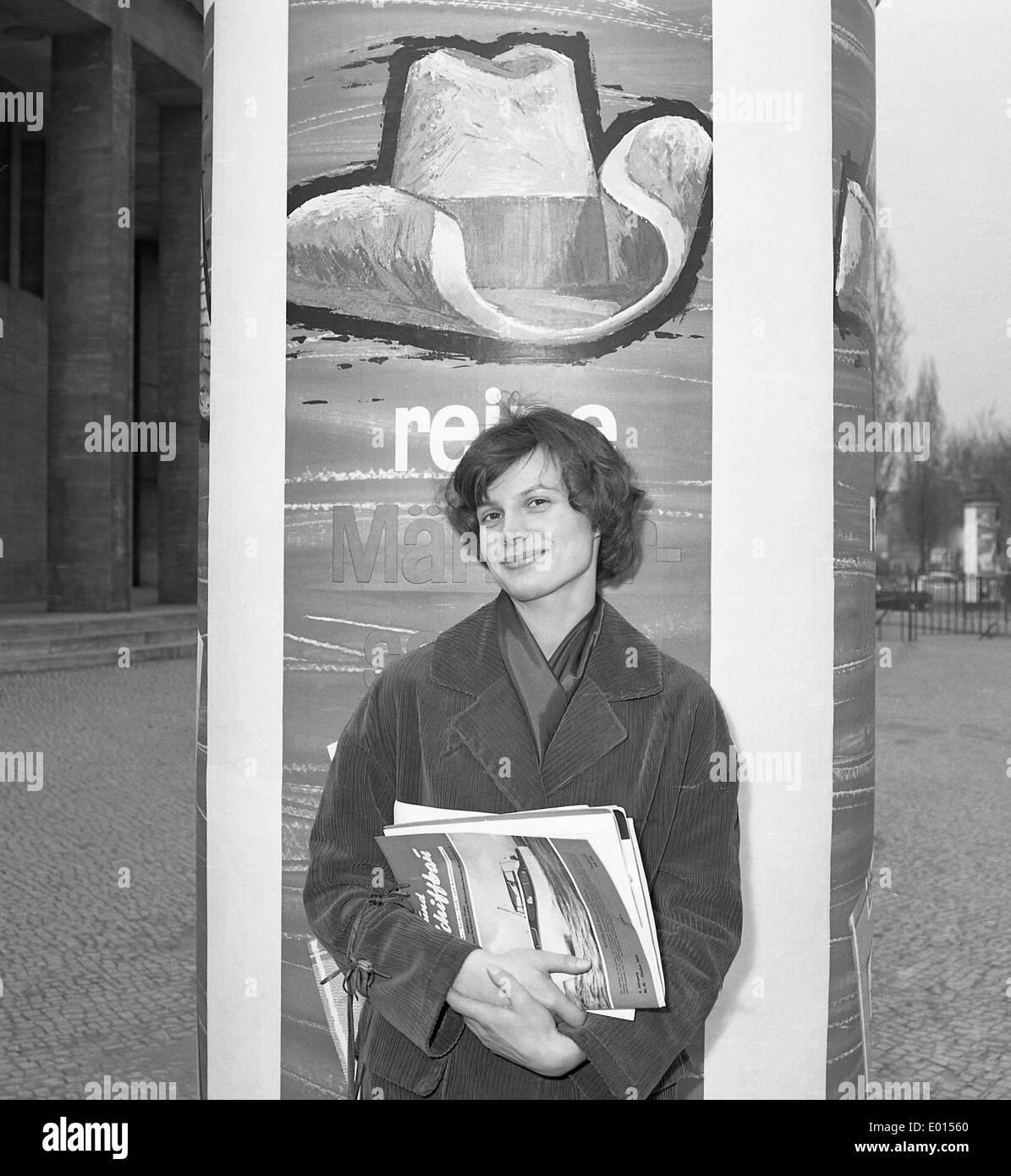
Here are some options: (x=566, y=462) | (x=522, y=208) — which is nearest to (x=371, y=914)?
(x=566, y=462)

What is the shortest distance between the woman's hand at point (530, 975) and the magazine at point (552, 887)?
0.03 meters

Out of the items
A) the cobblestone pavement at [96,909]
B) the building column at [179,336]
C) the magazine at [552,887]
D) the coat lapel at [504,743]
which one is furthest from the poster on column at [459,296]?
the building column at [179,336]

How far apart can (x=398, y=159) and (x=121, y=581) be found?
19605 mm

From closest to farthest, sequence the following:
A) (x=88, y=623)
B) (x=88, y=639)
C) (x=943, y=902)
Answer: (x=943, y=902), (x=88, y=639), (x=88, y=623)

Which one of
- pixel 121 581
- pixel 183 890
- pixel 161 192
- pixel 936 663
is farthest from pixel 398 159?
pixel 161 192

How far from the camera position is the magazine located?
1872 millimetres

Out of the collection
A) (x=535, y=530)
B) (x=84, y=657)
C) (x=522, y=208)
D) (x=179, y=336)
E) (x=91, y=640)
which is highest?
(x=179, y=336)

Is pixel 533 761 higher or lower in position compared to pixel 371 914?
higher

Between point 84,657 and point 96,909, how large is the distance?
1142 cm

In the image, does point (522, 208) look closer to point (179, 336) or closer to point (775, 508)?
point (775, 508)

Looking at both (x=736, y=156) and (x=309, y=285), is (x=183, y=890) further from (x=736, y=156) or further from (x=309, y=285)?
(x=736, y=156)

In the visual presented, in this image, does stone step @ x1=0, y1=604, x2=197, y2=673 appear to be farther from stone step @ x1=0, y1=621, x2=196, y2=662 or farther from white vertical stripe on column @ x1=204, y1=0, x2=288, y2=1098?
white vertical stripe on column @ x1=204, y1=0, x2=288, y2=1098

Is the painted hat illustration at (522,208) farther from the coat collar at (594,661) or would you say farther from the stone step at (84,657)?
the stone step at (84,657)

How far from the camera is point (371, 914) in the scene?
206 centimetres
